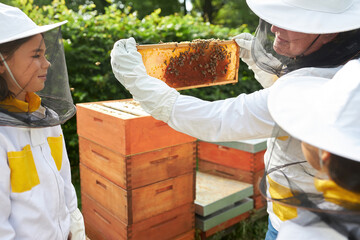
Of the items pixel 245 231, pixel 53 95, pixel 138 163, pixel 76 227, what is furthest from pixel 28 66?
pixel 245 231

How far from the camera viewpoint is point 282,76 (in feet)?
5.25

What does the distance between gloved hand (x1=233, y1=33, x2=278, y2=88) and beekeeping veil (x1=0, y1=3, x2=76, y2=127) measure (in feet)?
4.82

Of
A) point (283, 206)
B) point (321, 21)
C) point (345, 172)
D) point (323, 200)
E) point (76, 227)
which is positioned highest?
point (321, 21)

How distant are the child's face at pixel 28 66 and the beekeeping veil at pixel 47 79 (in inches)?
1.5

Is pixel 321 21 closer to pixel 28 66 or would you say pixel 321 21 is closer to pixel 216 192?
pixel 28 66

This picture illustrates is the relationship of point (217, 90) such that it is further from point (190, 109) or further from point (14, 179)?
point (14, 179)

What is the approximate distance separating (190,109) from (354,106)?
0.82 meters

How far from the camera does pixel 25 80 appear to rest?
153cm

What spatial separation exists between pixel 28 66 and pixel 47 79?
21cm

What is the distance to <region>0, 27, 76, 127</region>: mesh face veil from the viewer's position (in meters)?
1.55

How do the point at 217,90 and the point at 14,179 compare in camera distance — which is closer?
the point at 14,179

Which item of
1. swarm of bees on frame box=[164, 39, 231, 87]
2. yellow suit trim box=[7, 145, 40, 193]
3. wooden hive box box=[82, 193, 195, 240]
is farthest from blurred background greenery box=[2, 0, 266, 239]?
yellow suit trim box=[7, 145, 40, 193]

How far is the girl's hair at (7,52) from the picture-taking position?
140cm

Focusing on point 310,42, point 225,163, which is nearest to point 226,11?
point 225,163
